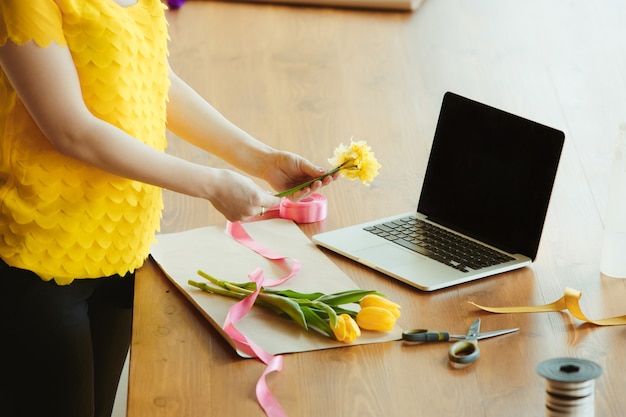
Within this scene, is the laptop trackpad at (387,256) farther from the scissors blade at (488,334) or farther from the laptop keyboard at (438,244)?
the scissors blade at (488,334)

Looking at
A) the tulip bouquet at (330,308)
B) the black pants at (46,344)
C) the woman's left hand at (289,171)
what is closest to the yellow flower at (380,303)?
the tulip bouquet at (330,308)

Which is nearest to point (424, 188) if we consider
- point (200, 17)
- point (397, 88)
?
point (397, 88)

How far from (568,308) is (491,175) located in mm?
262

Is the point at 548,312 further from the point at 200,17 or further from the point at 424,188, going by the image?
the point at 200,17

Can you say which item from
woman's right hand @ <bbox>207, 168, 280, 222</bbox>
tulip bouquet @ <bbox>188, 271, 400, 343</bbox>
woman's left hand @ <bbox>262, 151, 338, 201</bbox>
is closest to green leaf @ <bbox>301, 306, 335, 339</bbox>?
tulip bouquet @ <bbox>188, 271, 400, 343</bbox>

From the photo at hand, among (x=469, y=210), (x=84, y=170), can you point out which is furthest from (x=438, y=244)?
(x=84, y=170)

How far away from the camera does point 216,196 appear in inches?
50.8

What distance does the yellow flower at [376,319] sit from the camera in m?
1.24

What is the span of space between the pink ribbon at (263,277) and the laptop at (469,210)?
0.08 metres

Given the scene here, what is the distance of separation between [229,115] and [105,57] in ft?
2.83

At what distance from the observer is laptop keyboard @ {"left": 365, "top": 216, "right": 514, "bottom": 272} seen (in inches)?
56.1

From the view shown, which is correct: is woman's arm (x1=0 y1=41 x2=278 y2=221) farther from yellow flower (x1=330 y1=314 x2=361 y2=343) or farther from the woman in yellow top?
yellow flower (x1=330 y1=314 x2=361 y2=343)

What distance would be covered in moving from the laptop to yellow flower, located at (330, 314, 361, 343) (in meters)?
0.17

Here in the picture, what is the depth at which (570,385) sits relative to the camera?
3.08 feet
